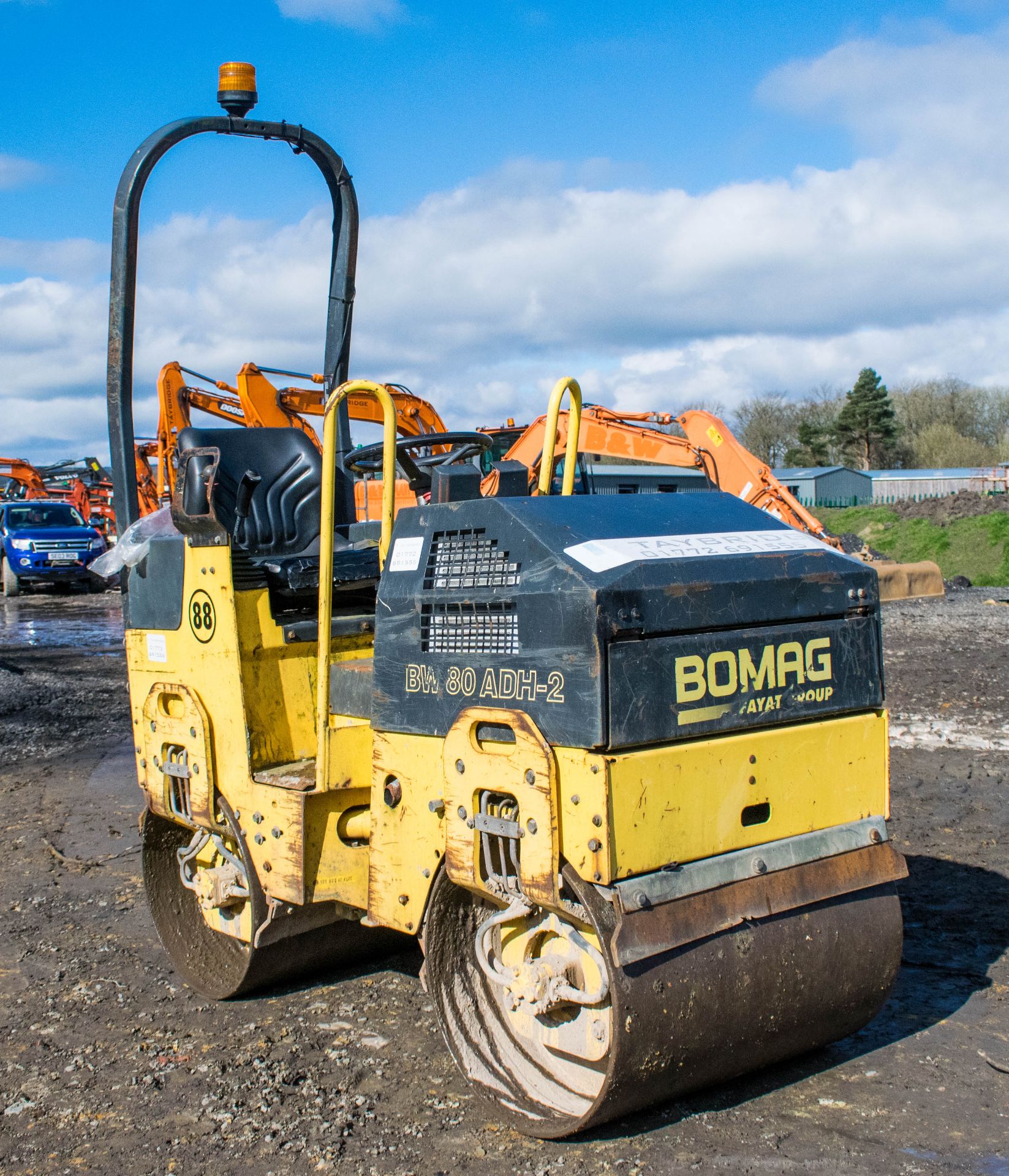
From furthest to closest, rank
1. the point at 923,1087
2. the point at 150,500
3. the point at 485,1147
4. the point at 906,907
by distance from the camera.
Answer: the point at 150,500
the point at 906,907
the point at 923,1087
the point at 485,1147

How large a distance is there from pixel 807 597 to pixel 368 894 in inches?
53.5

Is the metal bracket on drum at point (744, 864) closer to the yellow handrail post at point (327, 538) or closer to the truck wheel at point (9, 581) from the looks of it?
the yellow handrail post at point (327, 538)

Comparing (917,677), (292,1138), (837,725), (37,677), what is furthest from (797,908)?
(37,677)

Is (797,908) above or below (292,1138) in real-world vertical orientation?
above

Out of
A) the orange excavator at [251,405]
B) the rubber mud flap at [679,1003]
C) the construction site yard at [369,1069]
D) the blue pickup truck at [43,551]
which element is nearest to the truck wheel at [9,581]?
the blue pickup truck at [43,551]

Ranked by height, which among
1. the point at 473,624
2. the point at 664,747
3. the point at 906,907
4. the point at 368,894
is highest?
the point at 473,624

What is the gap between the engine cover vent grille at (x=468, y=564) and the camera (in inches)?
111

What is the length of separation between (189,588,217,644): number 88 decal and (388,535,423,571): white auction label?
712 mm

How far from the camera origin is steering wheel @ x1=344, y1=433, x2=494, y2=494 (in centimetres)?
357

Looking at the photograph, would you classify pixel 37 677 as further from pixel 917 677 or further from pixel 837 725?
pixel 837 725

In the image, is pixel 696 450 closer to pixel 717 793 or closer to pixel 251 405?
pixel 251 405

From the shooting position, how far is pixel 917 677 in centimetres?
984

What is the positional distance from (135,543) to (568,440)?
4.90 ft

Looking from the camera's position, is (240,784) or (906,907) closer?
(240,784)
